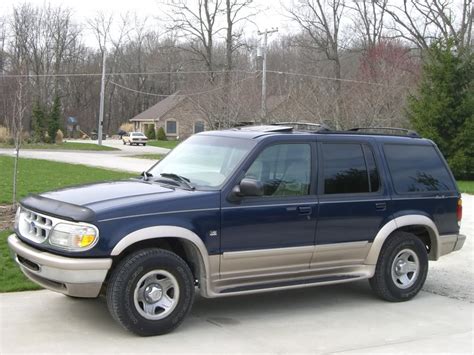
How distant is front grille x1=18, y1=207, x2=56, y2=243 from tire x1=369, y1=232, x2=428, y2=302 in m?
3.45

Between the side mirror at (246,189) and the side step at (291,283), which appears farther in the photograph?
the side step at (291,283)

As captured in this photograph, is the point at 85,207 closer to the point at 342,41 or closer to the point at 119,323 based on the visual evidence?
the point at 119,323

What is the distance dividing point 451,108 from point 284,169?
66.8 ft

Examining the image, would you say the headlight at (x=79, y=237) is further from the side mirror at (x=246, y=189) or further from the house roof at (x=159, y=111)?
the house roof at (x=159, y=111)

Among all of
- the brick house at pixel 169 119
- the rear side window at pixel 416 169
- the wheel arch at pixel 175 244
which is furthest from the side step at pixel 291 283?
the brick house at pixel 169 119

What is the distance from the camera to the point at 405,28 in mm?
49500

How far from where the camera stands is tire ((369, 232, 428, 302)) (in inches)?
259

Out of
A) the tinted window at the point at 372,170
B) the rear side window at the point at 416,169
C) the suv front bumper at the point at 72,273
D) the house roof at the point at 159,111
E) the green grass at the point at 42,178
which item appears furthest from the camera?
→ the house roof at the point at 159,111

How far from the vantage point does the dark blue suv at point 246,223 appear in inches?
200

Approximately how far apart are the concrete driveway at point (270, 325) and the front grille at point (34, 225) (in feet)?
2.61

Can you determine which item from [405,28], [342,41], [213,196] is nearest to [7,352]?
[213,196]

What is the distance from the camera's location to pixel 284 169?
239 inches

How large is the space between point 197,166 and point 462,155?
20.2 metres

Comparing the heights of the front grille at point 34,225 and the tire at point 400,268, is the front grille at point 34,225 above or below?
above
